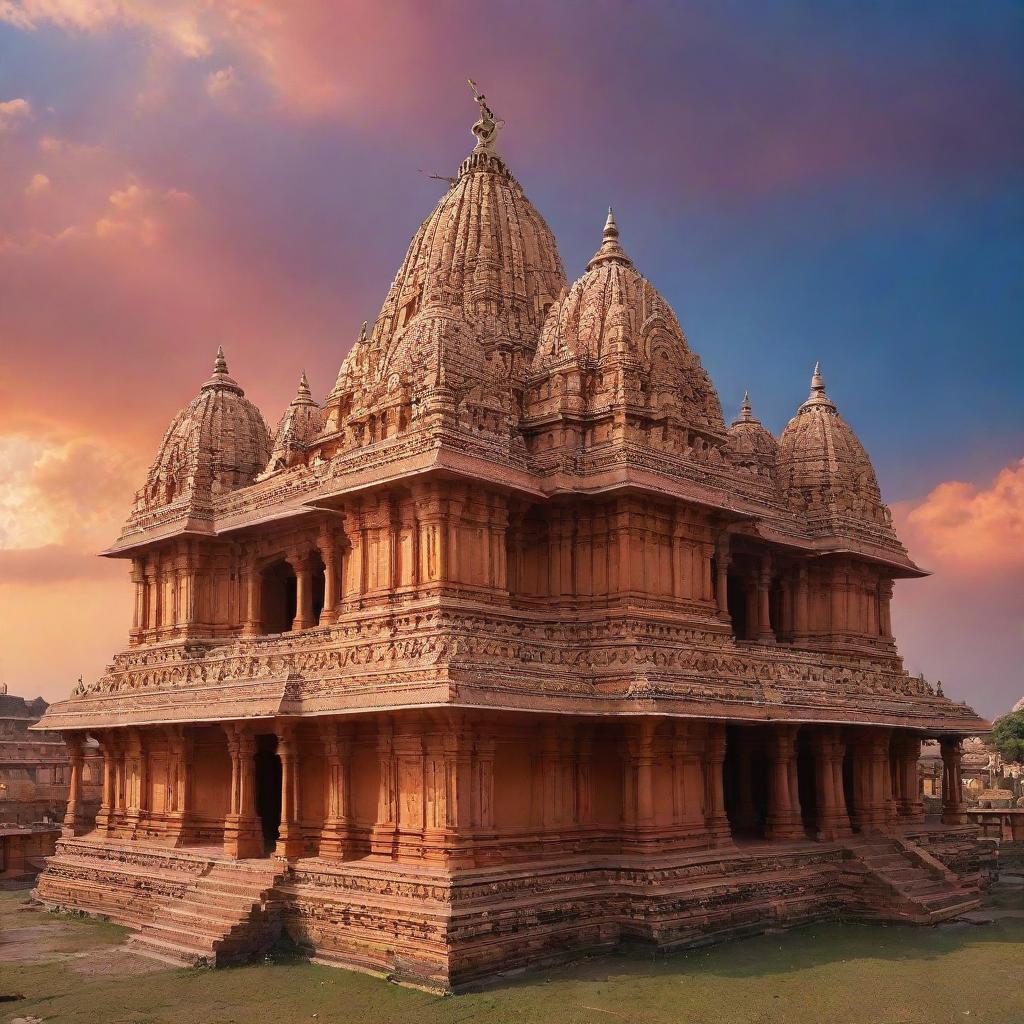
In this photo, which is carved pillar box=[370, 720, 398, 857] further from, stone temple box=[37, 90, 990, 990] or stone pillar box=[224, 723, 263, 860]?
stone pillar box=[224, 723, 263, 860]

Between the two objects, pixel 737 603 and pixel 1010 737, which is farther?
pixel 1010 737

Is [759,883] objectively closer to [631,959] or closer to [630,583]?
[631,959]

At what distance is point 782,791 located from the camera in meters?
22.5

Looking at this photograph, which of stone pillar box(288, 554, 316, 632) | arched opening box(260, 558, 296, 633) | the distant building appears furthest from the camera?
the distant building

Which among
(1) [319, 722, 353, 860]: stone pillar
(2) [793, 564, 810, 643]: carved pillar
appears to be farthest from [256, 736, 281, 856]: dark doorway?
(2) [793, 564, 810, 643]: carved pillar

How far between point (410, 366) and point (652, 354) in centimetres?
483

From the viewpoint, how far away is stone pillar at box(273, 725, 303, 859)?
64.7 feet

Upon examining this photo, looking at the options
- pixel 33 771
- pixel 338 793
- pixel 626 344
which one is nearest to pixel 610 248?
pixel 626 344

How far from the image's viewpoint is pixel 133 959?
1820 cm

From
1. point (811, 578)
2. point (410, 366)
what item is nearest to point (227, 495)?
point (410, 366)

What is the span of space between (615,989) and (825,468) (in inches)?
674

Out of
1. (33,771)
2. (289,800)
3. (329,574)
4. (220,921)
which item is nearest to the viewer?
(220,921)

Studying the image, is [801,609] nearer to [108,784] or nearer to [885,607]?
[885,607]

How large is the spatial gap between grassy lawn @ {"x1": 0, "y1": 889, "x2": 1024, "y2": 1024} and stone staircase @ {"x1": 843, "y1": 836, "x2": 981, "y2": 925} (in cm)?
156
